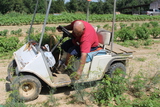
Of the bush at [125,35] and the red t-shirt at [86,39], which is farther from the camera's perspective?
the bush at [125,35]

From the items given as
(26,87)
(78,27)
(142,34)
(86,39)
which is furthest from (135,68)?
(142,34)

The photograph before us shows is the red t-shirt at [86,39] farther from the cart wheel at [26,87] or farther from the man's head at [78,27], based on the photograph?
the cart wheel at [26,87]

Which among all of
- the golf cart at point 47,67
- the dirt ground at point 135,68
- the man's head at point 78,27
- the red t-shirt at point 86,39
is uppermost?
the man's head at point 78,27

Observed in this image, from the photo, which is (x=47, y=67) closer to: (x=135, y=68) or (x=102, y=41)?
(x=102, y=41)

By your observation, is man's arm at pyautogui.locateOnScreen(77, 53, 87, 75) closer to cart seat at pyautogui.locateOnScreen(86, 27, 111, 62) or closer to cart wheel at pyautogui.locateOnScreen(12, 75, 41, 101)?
cart seat at pyautogui.locateOnScreen(86, 27, 111, 62)

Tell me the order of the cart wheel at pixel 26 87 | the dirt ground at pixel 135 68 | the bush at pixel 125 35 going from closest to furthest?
the cart wheel at pixel 26 87 < the dirt ground at pixel 135 68 < the bush at pixel 125 35

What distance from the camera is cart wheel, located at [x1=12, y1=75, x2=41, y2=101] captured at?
3.28 meters

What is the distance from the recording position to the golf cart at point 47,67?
3.35m

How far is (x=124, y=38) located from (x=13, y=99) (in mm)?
7490

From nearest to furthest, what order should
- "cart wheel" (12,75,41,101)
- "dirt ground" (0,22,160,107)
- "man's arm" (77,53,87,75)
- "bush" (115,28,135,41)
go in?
"cart wheel" (12,75,41,101), "man's arm" (77,53,87,75), "dirt ground" (0,22,160,107), "bush" (115,28,135,41)

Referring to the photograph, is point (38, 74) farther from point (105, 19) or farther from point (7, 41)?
point (105, 19)

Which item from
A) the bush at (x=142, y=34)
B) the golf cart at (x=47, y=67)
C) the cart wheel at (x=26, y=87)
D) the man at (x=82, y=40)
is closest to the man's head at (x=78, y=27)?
the man at (x=82, y=40)

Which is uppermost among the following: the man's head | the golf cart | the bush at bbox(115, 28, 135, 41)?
the man's head

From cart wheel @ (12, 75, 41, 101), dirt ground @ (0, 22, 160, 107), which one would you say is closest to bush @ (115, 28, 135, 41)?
dirt ground @ (0, 22, 160, 107)
